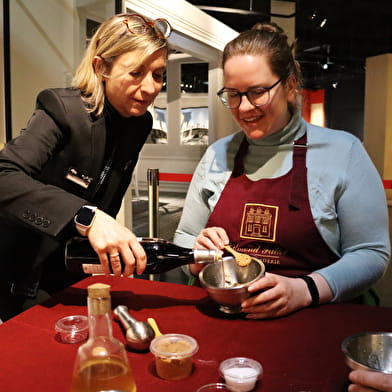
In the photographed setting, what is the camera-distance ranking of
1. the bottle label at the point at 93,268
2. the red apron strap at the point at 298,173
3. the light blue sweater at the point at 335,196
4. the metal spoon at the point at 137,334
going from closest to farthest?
the metal spoon at the point at 137,334, the bottle label at the point at 93,268, the light blue sweater at the point at 335,196, the red apron strap at the point at 298,173

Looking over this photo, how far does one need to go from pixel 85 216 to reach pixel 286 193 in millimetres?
709

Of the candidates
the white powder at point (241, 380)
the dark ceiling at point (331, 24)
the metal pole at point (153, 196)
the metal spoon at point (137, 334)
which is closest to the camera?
the white powder at point (241, 380)

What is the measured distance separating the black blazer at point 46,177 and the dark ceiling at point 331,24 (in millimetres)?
4137

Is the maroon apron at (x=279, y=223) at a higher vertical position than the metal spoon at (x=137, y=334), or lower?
higher

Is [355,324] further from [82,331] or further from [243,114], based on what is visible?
[243,114]

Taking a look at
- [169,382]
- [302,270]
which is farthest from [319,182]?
[169,382]

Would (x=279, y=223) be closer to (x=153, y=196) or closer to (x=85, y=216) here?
(x=85, y=216)

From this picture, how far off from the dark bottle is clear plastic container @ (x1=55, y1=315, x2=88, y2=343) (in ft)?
0.49

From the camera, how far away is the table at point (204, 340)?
85 centimetres

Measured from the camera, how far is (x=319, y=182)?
1.48 metres

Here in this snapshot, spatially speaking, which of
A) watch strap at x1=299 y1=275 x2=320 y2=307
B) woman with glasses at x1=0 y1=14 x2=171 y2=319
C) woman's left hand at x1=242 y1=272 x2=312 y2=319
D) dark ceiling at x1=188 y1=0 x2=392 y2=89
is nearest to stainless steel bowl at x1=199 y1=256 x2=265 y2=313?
woman's left hand at x1=242 y1=272 x2=312 y2=319

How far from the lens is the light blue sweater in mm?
1355

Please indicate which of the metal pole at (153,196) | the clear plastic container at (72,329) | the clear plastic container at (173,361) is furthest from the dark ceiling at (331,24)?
the clear plastic container at (173,361)

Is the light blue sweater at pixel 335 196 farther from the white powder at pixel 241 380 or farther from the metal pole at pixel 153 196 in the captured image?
the metal pole at pixel 153 196
